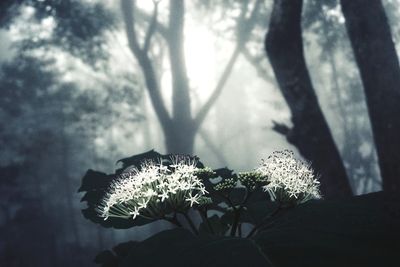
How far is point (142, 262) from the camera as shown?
51.6 inches

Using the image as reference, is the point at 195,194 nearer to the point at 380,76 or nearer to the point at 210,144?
the point at 380,76

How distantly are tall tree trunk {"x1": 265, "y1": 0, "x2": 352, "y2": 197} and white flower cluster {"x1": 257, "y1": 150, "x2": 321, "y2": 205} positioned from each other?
180 centimetres

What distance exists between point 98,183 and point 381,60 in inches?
107

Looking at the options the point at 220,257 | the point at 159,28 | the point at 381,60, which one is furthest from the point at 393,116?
the point at 159,28

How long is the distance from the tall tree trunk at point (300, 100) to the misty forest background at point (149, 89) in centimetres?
1

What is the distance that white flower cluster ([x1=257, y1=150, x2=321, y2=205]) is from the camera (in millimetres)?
1889

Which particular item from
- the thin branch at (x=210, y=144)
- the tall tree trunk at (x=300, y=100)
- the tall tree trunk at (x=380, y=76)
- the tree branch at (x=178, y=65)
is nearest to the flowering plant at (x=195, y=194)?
the tall tree trunk at (x=380, y=76)

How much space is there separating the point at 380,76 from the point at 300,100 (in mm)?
757

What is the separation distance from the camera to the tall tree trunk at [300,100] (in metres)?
3.83

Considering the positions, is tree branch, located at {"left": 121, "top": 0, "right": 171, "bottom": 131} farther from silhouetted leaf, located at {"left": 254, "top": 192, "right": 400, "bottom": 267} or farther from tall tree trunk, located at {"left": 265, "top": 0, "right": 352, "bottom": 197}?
silhouetted leaf, located at {"left": 254, "top": 192, "right": 400, "bottom": 267}

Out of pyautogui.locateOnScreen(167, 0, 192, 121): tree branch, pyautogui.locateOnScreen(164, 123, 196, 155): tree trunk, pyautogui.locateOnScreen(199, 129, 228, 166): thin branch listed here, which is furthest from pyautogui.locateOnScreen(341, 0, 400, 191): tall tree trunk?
pyautogui.locateOnScreen(199, 129, 228, 166): thin branch

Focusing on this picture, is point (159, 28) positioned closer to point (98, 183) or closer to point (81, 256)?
point (98, 183)

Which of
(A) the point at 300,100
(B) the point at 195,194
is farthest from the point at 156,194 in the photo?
(A) the point at 300,100

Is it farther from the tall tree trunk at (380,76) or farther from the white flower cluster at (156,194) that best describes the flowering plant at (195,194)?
the tall tree trunk at (380,76)
